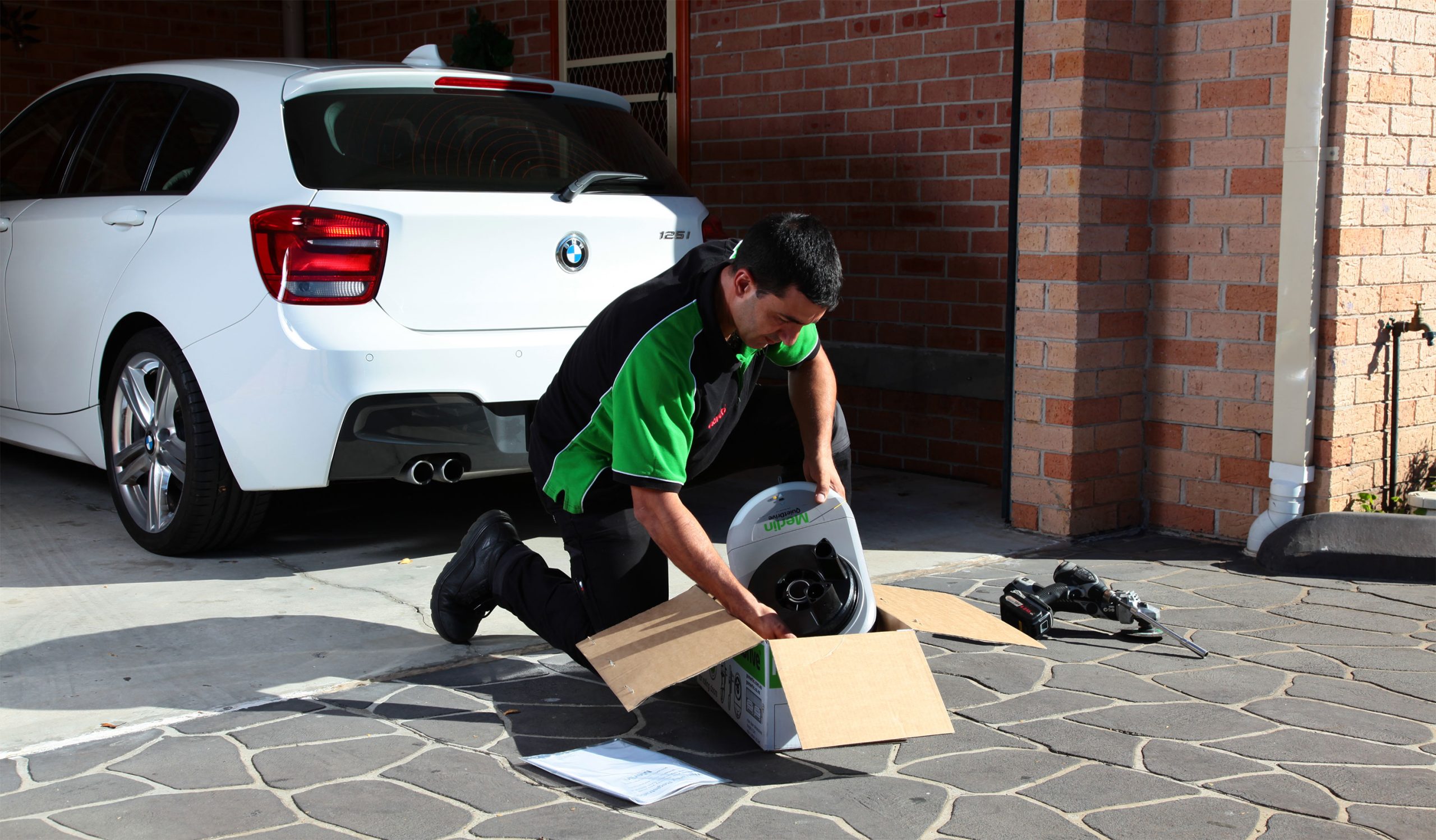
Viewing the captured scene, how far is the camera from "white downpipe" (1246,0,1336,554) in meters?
5.07

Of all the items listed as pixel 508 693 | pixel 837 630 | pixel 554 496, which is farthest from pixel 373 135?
pixel 837 630

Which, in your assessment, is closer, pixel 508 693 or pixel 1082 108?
pixel 508 693

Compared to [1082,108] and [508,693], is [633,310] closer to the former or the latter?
[508,693]

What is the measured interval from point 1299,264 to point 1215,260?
42 centimetres

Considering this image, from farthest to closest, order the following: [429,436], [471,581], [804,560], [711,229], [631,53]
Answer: [631,53]
[711,229]
[429,436]
[471,581]
[804,560]

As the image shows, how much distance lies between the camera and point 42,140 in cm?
602

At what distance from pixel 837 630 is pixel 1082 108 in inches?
111

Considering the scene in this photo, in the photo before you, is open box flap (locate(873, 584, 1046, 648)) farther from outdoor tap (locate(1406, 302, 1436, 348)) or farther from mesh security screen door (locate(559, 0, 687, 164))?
mesh security screen door (locate(559, 0, 687, 164))

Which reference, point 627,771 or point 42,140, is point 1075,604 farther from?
point 42,140

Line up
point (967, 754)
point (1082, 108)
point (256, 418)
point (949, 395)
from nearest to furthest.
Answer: point (967, 754) < point (256, 418) < point (1082, 108) < point (949, 395)

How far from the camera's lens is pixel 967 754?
338 centimetres

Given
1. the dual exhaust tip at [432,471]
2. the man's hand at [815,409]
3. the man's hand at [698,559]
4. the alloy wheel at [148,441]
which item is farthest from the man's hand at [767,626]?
the alloy wheel at [148,441]

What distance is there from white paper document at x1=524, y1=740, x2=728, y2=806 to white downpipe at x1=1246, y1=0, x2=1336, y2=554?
9.58 ft

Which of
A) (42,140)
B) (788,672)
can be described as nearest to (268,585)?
(788,672)
